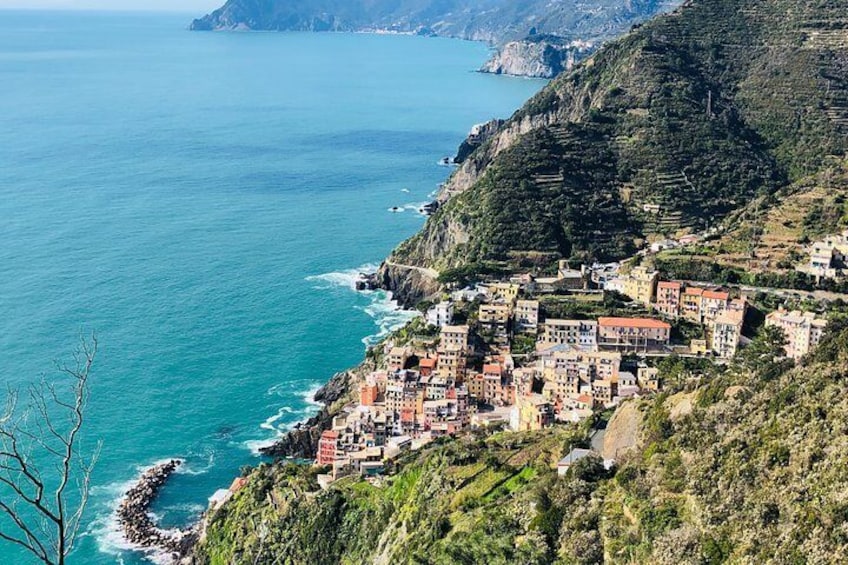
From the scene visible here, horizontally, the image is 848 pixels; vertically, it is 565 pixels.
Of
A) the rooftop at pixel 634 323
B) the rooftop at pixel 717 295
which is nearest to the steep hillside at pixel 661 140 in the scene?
the rooftop at pixel 717 295

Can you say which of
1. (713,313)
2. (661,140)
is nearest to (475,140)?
(661,140)

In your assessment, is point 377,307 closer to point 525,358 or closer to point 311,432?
point 525,358

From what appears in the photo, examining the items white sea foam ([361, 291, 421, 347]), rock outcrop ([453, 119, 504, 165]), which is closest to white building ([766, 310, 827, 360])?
white sea foam ([361, 291, 421, 347])

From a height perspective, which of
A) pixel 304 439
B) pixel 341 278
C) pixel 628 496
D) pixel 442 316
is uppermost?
pixel 628 496

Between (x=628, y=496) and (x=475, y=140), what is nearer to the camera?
(x=628, y=496)

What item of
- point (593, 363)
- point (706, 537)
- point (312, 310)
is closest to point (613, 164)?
point (312, 310)

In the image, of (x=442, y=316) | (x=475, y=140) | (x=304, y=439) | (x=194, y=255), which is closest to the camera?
(x=304, y=439)

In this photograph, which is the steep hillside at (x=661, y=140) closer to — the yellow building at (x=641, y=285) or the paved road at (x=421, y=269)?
the paved road at (x=421, y=269)
